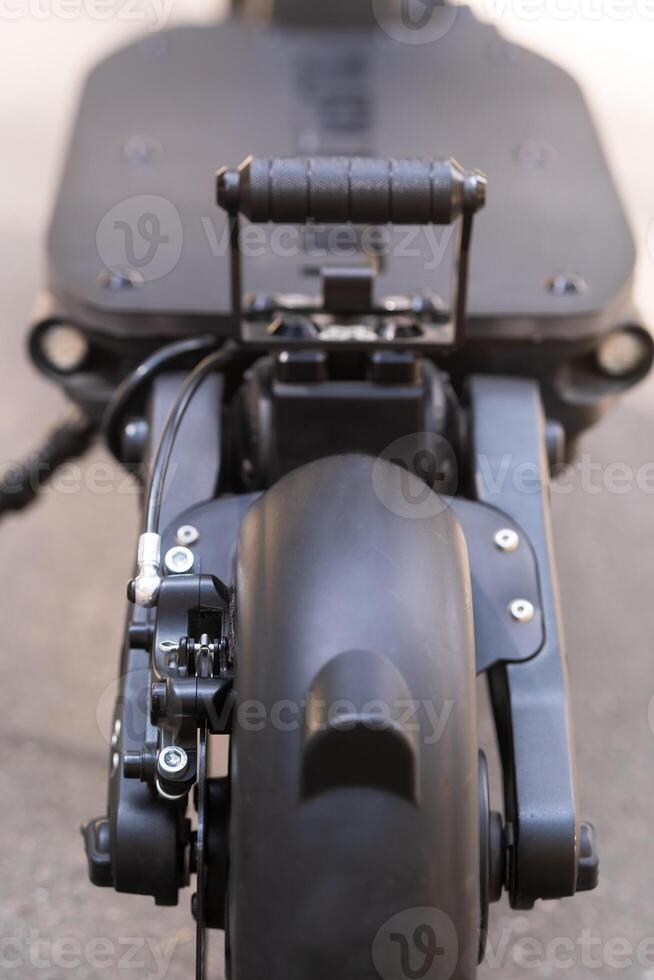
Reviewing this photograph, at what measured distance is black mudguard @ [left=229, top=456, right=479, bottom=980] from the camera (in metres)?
0.84

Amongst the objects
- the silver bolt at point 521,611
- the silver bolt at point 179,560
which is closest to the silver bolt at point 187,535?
the silver bolt at point 179,560

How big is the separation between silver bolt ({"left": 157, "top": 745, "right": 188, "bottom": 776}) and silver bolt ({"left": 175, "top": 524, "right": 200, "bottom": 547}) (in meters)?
0.22

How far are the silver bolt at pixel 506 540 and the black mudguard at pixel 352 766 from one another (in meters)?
0.21

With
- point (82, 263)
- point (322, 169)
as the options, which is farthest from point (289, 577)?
point (82, 263)

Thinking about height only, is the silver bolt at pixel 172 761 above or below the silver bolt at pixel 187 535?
below

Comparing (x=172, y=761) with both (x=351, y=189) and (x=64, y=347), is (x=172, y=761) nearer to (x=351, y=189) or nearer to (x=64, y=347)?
(x=351, y=189)

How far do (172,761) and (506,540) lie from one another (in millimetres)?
362

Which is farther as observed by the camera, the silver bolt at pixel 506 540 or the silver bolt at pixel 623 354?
the silver bolt at pixel 623 354

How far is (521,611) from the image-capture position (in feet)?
3.57

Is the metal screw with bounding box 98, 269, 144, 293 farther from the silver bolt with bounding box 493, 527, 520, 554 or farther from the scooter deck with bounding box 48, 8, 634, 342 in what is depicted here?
the silver bolt with bounding box 493, 527, 520, 554

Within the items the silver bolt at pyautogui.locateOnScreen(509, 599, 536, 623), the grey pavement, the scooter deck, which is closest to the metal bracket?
the silver bolt at pyautogui.locateOnScreen(509, 599, 536, 623)

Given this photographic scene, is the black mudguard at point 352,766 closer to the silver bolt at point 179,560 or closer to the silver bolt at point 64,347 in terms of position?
the silver bolt at point 179,560

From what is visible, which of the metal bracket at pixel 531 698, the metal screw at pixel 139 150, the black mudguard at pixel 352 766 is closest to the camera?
the black mudguard at pixel 352 766

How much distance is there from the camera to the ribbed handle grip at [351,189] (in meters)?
1.11
